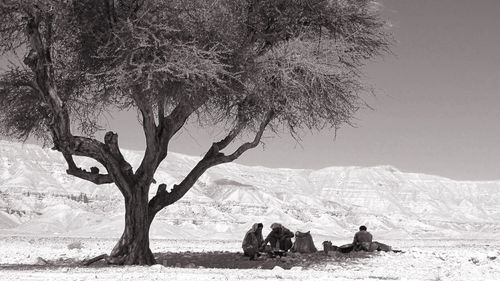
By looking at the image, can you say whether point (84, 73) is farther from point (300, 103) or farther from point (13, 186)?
point (13, 186)

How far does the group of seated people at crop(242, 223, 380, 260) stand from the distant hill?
1265 inches

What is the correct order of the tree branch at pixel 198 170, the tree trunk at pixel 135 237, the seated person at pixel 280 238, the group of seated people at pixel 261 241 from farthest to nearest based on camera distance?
the seated person at pixel 280 238 → the group of seated people at pixel 261 241 → the tree branch at pixel 198 170 → the tree trunk at pixel 135 237

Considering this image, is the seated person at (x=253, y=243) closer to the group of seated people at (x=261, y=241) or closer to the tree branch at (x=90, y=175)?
the group of seated people at (x=261, y=241)

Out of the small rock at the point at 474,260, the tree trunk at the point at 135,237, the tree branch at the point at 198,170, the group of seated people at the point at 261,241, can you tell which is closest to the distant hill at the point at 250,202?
the group of seated people at the point at 261,241

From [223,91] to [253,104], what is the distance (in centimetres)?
140

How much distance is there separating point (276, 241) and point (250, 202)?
7953cm

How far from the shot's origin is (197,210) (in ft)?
257

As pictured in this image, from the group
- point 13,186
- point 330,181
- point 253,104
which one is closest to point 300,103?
point 253,104

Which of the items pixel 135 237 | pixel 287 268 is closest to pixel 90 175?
pixel 135 237

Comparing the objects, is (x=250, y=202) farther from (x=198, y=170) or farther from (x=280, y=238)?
(x=198, y=170)

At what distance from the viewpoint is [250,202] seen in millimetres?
96812

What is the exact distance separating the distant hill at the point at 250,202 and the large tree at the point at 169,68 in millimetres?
34056

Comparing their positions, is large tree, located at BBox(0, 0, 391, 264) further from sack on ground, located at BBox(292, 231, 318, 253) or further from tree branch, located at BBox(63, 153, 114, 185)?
sack on ground, located at BBox(292, 231, 318, 253)

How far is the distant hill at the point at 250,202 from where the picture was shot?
6281 cm
